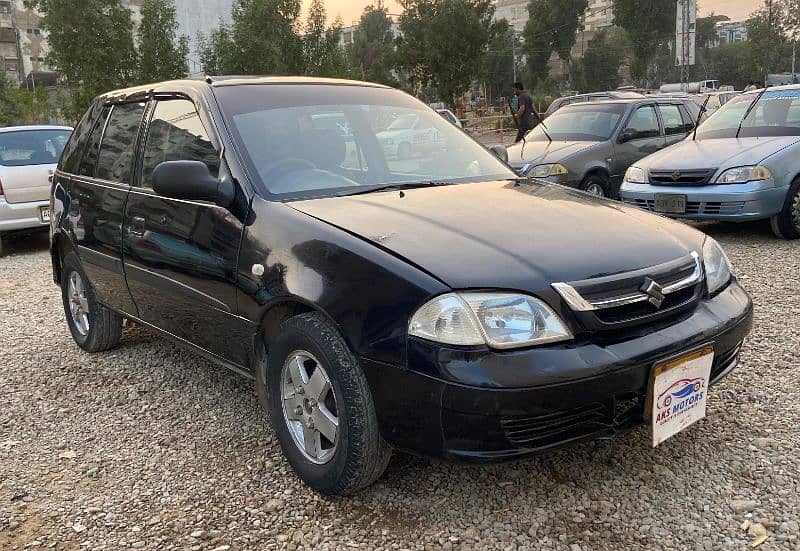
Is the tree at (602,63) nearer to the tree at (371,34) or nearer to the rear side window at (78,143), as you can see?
the tree at (371,34)

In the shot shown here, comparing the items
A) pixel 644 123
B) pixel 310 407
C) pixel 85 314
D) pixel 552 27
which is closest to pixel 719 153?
pixel 644 123

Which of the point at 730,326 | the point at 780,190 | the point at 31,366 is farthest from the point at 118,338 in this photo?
the point at 780,190

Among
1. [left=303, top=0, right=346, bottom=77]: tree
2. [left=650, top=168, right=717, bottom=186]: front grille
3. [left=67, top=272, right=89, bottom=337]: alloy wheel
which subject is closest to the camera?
[left=67, top=272, right=89, bottom=337]: alloy wheel

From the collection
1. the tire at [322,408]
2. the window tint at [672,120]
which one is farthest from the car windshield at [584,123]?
the tire at [322,408]

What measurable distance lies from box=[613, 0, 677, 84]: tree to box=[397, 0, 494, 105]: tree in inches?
1122

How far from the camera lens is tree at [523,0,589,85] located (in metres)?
59.0

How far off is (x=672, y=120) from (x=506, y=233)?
819cm

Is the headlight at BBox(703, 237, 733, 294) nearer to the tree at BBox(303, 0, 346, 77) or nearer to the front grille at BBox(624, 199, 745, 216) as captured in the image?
the front grille at BBox(624, 199, 745, 216)

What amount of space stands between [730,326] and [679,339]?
37cm

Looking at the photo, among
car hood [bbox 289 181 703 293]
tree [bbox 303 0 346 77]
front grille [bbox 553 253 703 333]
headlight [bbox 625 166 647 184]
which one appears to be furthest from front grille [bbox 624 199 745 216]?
tree [bbox 303 0 346 77]

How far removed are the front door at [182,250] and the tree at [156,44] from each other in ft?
68.7

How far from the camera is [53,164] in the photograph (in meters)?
8.67

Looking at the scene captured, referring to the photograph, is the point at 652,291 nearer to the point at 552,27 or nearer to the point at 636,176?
the point at 636,176

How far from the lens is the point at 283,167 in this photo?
311cm
